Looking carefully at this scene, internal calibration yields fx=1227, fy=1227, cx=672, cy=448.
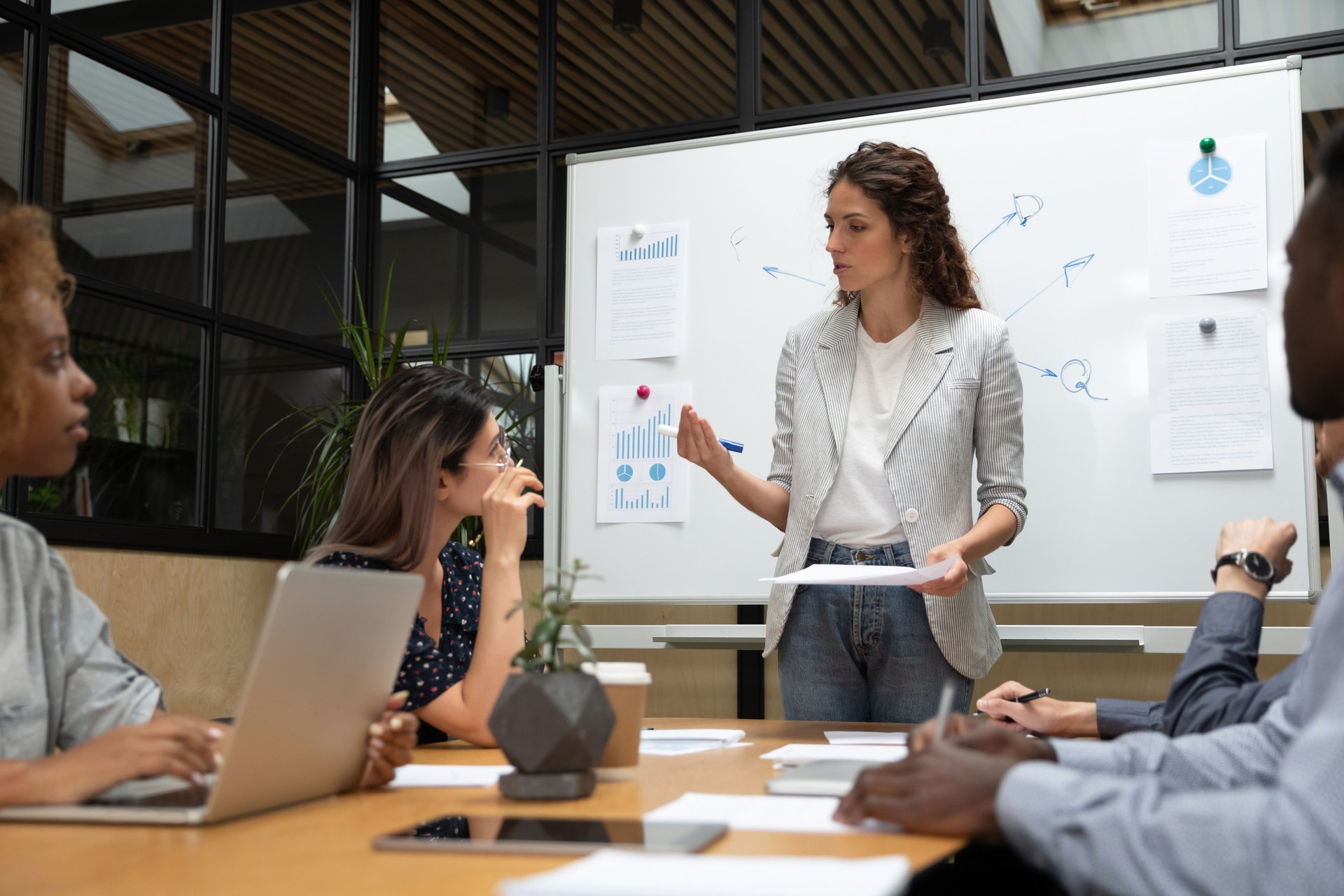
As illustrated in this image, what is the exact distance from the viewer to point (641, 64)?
431 cm

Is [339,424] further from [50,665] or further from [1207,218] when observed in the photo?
[50,665]

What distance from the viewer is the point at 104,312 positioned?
361cm

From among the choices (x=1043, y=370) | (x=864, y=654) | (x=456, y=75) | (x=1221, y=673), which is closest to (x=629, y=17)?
(x=456, y=75)

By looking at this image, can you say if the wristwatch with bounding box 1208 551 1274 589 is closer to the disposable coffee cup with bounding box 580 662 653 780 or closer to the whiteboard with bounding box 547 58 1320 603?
the disposable coffee cup with bounding box 580 662 653 780

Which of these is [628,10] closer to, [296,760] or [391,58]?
[391,58]

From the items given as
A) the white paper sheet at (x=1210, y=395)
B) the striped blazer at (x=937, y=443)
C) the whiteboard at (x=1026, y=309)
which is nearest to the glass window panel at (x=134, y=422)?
the whiteboard at (x=1026, y=309)

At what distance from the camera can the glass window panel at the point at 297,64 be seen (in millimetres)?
4227

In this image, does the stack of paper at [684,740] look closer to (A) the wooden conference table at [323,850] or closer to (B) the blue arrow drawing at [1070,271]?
(A) the wooden conference table at [323,850]

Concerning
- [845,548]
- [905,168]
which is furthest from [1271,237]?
[845,548]

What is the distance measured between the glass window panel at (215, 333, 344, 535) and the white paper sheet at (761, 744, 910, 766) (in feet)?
9.70

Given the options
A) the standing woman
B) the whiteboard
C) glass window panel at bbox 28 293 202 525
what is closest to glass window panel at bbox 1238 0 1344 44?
the whiteboard

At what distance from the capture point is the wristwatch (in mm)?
1412

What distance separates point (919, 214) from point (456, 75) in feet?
9.17

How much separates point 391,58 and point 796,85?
1689 millimetres
